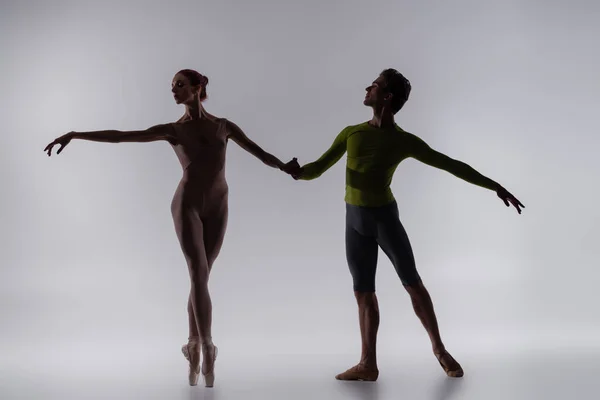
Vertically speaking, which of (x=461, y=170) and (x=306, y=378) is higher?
(x=461, y=170)

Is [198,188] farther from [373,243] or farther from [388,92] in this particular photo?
[388,92]

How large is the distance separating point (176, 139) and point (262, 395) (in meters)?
1.60

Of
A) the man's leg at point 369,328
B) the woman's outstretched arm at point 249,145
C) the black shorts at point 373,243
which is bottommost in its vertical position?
the man's leg at point 369,328

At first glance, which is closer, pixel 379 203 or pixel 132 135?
pixel 132 135

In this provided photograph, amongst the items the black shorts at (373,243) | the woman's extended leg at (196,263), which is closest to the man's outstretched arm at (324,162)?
the black shorts at (373,243)

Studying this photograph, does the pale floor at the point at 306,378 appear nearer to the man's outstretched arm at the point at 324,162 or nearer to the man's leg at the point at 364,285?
the man's leg at the point at 364,285

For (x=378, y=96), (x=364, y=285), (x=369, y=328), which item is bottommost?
(x=369, y=328)

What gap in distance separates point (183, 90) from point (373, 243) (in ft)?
4.88

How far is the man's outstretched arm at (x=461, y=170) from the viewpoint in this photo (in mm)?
6148

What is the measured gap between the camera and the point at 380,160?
6203mm

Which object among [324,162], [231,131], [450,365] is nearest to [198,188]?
[231,131]

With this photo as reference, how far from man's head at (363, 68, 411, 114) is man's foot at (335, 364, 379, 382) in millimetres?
1603

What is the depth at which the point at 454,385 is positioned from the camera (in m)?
6.02

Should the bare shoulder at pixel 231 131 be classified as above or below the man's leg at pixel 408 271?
above
